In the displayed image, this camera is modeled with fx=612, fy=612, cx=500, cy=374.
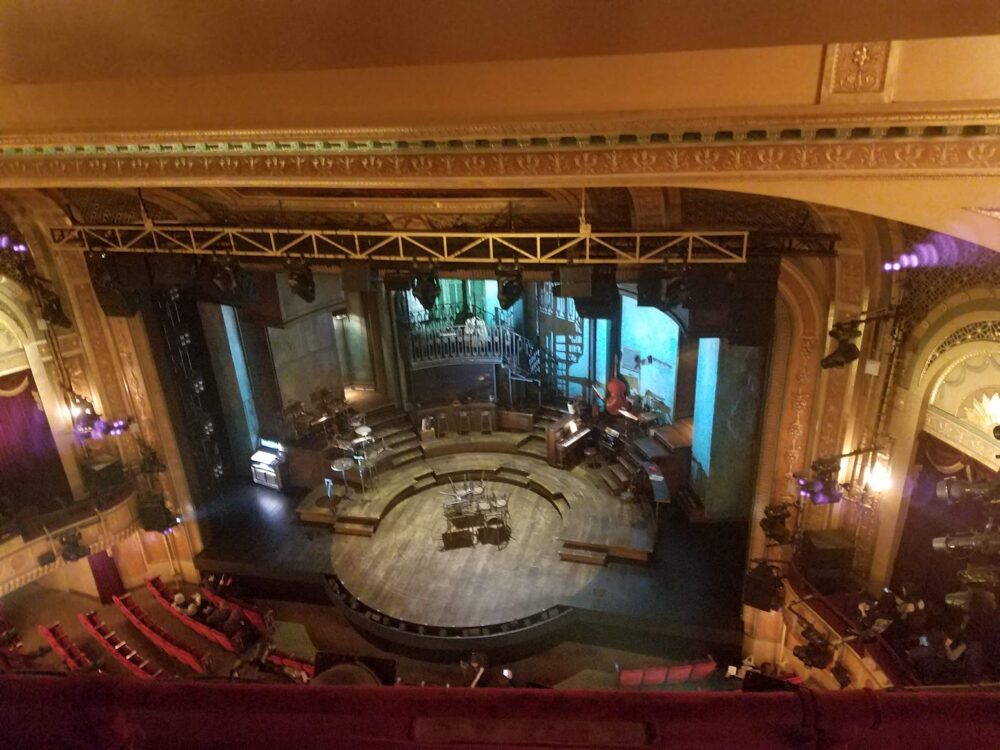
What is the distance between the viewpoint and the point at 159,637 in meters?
9.59

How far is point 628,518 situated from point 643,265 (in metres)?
5.08

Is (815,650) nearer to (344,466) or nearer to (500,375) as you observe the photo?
(344,466)

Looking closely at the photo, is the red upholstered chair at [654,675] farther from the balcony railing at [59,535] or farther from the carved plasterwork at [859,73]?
the balcony railing at [59,535]

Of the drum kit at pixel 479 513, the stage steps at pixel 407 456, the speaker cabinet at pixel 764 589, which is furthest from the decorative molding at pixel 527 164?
the stage steps at pixel 407 456

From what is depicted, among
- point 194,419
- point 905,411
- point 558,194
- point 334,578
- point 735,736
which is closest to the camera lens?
point 735,736

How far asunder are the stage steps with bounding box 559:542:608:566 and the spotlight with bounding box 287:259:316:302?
5.91 m

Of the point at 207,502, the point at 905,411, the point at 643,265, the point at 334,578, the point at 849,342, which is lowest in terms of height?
the point at 334,578

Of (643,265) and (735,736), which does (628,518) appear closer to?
(643,265)

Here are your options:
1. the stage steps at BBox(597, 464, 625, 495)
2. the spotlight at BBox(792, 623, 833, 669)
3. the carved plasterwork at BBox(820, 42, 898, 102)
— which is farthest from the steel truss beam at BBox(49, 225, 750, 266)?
the stage steps at BBox(597, 464, 625, 495)

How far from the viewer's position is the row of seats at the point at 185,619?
Result: 9648 mm

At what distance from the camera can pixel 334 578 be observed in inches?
415

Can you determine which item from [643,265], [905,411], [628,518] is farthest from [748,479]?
[643,265]

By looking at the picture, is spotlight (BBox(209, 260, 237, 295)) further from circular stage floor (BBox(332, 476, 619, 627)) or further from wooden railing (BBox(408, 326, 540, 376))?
wooden railing (BBox(408, 326, 540, 376))

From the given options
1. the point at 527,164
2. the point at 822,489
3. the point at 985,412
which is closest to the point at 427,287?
the point at 527,164
